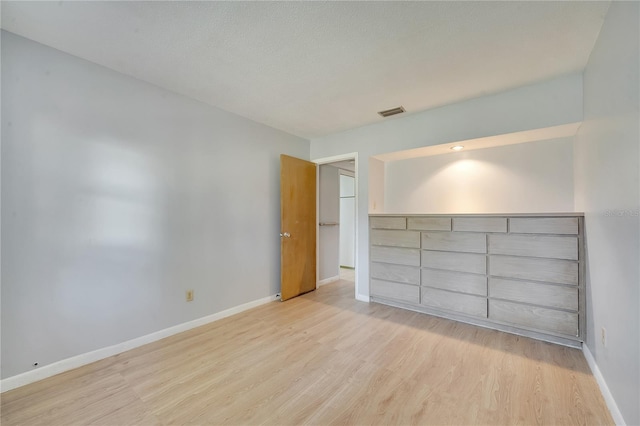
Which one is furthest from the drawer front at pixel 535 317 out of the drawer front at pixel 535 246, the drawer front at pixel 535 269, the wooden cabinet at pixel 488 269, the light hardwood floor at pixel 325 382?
the drawer front at pixel 535 246

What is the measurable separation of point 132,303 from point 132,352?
0.40 m

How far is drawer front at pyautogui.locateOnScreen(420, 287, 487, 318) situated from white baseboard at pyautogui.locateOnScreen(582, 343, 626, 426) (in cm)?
74

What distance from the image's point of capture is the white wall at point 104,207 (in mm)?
1791

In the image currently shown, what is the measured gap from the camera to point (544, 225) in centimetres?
234

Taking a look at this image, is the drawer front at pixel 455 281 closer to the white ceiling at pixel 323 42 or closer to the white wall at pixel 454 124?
the white wall at pixel 454 124

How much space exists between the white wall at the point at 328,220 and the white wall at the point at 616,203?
315 cm

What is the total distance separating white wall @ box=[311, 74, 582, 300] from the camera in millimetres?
2320

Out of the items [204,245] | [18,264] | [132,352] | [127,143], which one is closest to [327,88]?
[127,143]

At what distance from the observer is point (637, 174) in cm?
118

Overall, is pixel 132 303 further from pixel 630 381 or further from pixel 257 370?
pixel 630 381

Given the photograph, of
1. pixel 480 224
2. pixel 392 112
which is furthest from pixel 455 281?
pixel 392 112

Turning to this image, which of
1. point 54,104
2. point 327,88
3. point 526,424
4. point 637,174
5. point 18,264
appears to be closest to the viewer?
point 637,174

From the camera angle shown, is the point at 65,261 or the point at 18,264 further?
the point at 65,261

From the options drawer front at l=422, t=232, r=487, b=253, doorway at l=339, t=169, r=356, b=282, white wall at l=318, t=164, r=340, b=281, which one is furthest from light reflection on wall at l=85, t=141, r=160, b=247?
doorway at l=339, t=169, r=356, b=282
